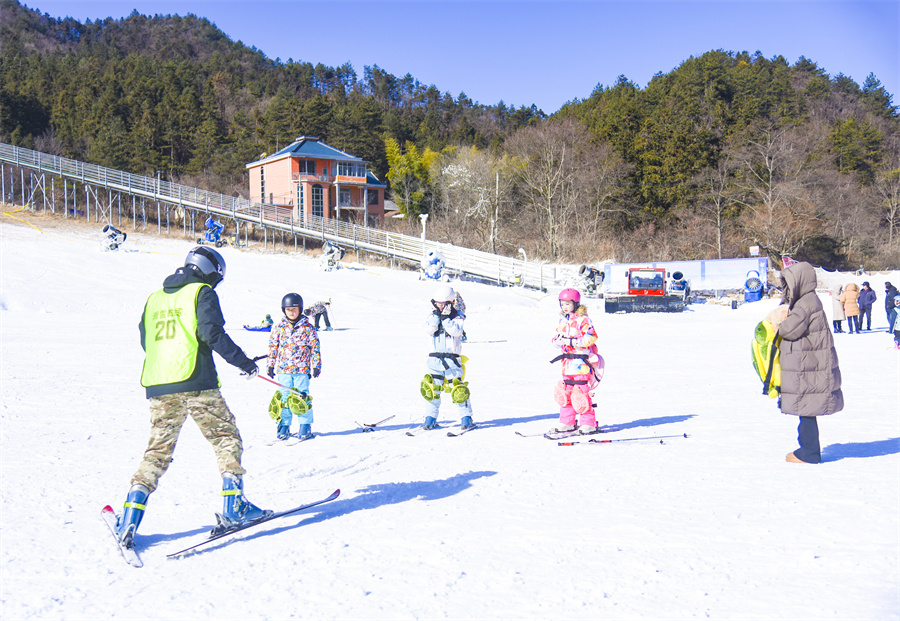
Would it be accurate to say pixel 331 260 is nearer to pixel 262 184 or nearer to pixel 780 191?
pixel 262 184

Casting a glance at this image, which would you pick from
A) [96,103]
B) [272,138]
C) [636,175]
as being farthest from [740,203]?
[96,103]

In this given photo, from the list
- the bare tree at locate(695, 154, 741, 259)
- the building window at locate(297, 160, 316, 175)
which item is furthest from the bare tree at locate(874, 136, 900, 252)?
the building window at locate(297, 160, 316, 175)

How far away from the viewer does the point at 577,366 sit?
21.4ft

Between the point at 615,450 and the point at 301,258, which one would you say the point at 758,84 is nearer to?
the point at 301,258

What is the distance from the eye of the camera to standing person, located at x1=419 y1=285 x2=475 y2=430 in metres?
7.00

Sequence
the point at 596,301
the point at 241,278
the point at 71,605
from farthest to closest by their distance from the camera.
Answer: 1. the point at 596,301
2. the point at 241,278
3. the point at 71,605

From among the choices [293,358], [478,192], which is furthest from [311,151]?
[293,358]

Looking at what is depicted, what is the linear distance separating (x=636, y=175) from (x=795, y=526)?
49115mm

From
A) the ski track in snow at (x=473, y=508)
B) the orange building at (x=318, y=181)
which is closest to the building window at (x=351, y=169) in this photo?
the orange building at (x=318, y=181)

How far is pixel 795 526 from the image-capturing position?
4.02 meters

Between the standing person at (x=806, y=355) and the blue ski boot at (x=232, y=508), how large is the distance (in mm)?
4075

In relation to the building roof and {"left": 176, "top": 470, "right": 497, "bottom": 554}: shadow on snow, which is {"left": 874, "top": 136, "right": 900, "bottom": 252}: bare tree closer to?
the building roof

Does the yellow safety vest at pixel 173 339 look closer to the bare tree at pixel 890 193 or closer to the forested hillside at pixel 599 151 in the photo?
the forested hillside at pixel 599 151

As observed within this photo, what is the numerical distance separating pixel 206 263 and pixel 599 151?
4878 centimetres
